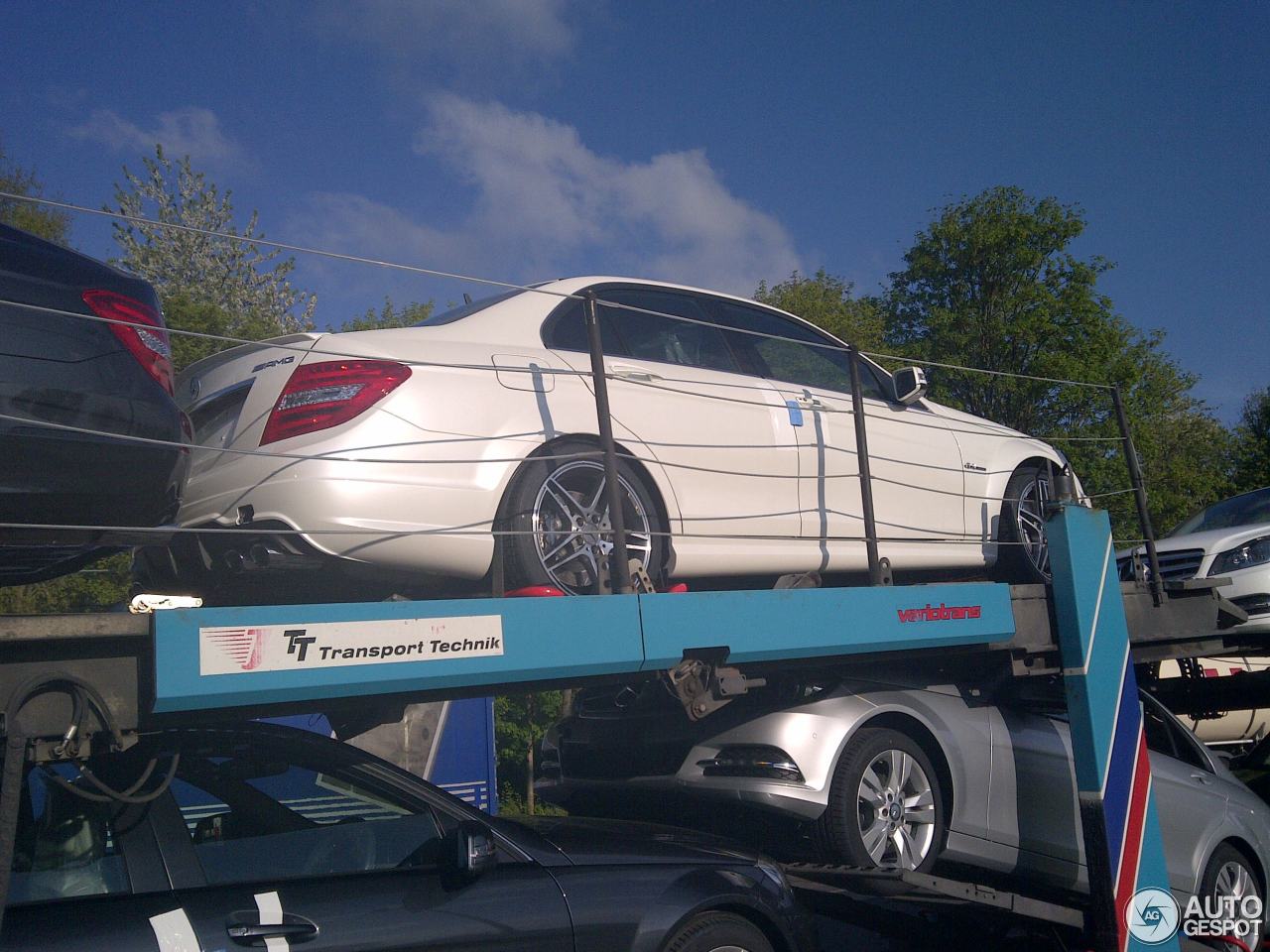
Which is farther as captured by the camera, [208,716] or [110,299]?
[110,299]

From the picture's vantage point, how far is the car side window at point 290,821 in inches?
120

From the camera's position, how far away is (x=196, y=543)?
388 centimetres

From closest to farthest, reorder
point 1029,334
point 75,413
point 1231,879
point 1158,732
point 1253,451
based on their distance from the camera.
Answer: point 75,413, point 1231,879, point 1158,732, point 1029,334, point 1253,451

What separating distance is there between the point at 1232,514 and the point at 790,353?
198 inches

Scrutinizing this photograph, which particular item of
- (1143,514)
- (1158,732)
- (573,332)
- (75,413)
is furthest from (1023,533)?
(75,413)

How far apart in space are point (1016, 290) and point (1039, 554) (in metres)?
21.2

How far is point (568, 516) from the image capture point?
4223mm

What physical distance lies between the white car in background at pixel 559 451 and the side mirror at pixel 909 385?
0.04ft

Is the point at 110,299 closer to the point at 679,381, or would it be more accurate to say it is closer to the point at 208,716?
the point at 208,716

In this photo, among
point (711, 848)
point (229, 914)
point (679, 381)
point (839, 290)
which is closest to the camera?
point (229, 914)

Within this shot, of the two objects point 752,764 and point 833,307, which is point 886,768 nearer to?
point 752,764

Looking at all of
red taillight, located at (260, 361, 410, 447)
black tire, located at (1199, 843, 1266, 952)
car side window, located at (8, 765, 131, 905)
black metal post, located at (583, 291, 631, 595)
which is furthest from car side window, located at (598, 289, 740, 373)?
black tire, located at (1199, 843, 1266, 952)

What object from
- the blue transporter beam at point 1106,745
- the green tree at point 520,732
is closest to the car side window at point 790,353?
the blue transporter beam at point 1106,745

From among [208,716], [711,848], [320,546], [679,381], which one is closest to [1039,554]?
[679,381]
